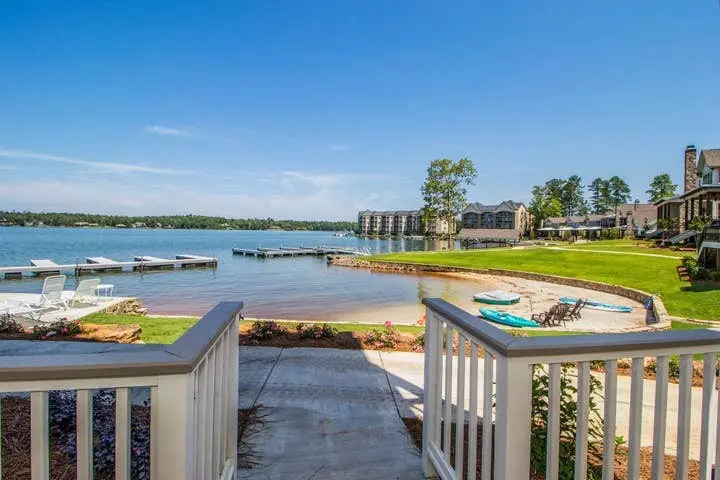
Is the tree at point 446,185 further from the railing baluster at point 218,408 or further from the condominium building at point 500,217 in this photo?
the railing baluster at point 218,408

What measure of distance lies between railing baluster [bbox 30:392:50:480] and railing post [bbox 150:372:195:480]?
11.6 inches

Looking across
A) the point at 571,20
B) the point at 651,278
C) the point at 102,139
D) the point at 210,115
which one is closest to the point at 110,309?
the point at 571,20

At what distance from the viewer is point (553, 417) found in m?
1.55

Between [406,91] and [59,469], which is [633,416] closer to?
[59,469]

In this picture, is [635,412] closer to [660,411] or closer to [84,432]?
[660,411]

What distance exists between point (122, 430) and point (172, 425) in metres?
0.15

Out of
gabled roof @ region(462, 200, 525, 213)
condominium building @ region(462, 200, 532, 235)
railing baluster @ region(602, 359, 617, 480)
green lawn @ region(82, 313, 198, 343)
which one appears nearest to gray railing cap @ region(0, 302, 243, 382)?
railing baluster @ region(602, 359, 617, 480)

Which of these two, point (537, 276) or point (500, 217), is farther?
point (500, 217)

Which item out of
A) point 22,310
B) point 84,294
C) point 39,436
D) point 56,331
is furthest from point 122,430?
point 84,294

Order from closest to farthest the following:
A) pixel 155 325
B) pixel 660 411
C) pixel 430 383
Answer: pixel 660 411 → pixel 430 383 → pixel 155 325

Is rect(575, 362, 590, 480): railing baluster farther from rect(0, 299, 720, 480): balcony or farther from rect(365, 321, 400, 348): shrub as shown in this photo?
rect(365, 321, 400, 348): shrub

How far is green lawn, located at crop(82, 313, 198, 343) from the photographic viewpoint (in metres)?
7.02

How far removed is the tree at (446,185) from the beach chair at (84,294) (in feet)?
157

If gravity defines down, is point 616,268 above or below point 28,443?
below
